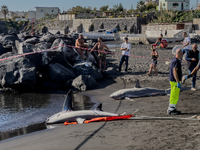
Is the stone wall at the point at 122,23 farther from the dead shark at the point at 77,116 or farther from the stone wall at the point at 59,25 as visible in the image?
the dead shark at the point at 77,116

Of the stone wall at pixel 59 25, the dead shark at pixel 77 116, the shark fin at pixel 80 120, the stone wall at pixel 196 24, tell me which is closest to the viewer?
the shark fin at pixel 80 120

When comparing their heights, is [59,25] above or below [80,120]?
above

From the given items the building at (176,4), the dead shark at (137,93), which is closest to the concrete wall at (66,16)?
the building at (176,4)

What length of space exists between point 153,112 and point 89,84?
201 inches

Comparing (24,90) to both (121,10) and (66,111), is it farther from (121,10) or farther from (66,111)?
(121,10)

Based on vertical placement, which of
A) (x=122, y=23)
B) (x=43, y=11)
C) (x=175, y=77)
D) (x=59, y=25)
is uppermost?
(x=43, y=11)

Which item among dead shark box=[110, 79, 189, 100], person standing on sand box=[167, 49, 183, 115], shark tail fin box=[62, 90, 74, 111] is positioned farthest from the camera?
dead shark box=[110, 79, 189, 100]

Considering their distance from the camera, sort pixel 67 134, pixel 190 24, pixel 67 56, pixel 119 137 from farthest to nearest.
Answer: pixel 190 24 → pixel 67 56 → pixel 67 134 → pixel 119 137

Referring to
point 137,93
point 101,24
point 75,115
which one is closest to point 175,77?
point 75,115

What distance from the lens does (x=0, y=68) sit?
13.0 m

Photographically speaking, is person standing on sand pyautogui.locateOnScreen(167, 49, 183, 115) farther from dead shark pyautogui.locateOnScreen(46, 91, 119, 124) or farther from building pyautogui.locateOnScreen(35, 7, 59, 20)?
building pyautogui.locateOnScreen(35, 7, 59, 20)

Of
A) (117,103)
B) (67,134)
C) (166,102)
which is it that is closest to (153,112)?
(166,102)

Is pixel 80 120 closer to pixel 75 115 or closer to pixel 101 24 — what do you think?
pixel 75 115

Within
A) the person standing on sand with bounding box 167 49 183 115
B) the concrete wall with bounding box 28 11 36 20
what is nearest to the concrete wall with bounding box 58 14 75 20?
the concrete wall with bounding box 28 11 36 20
